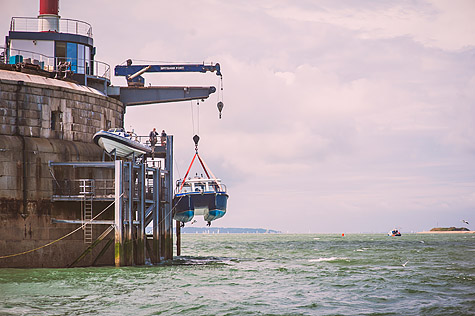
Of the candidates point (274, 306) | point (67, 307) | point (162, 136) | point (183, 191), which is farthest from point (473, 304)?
point (183, 191)

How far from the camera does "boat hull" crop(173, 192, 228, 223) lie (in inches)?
2196

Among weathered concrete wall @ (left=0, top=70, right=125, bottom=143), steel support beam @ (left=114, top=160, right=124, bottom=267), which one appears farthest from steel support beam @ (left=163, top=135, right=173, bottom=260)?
steel support beam @ (left=114, top=160, right=124, bottom=267)

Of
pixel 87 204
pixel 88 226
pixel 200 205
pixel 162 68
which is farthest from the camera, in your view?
pixel 200 205

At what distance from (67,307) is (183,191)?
33935mm

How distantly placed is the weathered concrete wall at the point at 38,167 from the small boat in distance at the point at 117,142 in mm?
805

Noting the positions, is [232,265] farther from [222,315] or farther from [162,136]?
[222,315]

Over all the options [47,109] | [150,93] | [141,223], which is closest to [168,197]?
[141,223]

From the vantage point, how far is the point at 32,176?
3566 centimetres

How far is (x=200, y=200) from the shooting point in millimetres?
56562

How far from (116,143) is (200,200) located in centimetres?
1856

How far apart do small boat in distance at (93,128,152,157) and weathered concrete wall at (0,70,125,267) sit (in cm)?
81

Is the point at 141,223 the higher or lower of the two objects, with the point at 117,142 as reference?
lower

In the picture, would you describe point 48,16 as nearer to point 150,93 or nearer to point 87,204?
point 150,93

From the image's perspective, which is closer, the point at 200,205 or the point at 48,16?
the point at 48,16
